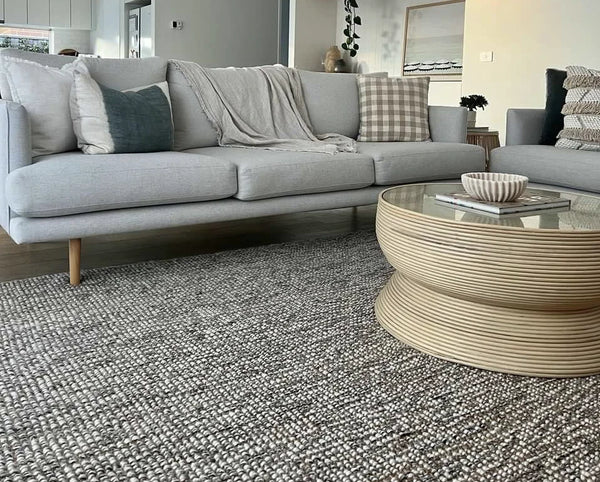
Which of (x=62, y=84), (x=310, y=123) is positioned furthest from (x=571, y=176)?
(x=62, y=84)

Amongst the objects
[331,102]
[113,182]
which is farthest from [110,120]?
[331,102]

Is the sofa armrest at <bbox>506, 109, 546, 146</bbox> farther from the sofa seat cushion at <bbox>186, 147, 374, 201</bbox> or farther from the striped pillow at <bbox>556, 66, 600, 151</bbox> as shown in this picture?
the sofa seat cushion at <bbox>186, 147, 374, 201</bbox>

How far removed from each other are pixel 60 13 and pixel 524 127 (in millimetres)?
7765

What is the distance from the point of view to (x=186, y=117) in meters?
3.45

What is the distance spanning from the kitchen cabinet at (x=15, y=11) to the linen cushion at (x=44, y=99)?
7172mm

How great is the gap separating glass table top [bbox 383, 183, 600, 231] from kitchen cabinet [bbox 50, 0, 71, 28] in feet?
28.2

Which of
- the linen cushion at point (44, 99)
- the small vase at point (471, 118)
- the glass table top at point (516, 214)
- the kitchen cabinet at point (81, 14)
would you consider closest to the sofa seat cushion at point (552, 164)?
the small vase at point (471, 118)

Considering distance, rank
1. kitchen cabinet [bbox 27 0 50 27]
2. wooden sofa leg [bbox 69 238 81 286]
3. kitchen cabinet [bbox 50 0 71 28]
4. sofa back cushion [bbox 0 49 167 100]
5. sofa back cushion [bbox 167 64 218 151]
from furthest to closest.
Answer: kitchen cabinet [bbox 50 0 71 28] < kitchen cabinet [bbox 27 0 50 27] < sofa back cushion [bbox 167 64 218 151] < sofa back cushion [bbox 0 49 167 100] < wooden sofa leg [bbox 69 238 81 286]

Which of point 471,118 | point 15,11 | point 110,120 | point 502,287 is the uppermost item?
point 15,11

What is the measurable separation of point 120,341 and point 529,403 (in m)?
1.21

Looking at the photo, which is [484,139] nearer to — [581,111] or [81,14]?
[581,111]

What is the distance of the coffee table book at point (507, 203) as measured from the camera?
204 centimetres

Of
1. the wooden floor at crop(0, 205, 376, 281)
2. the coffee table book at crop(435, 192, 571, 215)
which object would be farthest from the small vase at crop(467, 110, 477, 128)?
the coffee table book at crop(435, 192, 571, 215)

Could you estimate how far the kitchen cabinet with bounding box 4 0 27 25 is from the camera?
8.96 m
